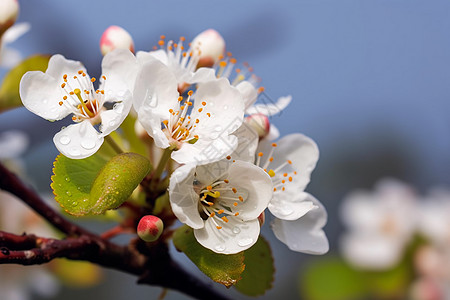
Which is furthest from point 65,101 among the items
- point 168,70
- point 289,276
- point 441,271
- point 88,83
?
point 289,276

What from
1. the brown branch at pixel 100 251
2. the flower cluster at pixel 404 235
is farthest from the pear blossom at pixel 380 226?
the brown branch at pixel 100 251

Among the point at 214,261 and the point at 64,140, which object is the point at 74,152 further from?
the point at 214,261

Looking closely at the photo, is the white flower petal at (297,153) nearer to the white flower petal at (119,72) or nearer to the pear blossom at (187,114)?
the pear blossom at (187,114)

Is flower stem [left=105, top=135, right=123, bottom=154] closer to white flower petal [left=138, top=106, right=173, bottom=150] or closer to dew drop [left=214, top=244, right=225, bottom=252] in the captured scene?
white flower petal [left=138, top=106, right=173, bottom=150]

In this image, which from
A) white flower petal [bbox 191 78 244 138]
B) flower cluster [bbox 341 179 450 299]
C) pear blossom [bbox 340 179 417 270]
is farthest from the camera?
pear blossom [bbox 340 179 417 270]

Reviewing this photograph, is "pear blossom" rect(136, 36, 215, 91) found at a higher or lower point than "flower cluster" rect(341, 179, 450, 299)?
higher

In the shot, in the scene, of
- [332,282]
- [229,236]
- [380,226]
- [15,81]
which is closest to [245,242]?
[229,236]

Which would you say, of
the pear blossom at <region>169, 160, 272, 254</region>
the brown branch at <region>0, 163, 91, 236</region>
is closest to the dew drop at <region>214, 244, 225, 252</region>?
the pear blossom at <region>169, 160, 272, 254</region>

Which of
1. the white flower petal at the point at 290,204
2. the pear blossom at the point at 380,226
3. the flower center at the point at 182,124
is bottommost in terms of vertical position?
the pear blossom at the point at 380,226
